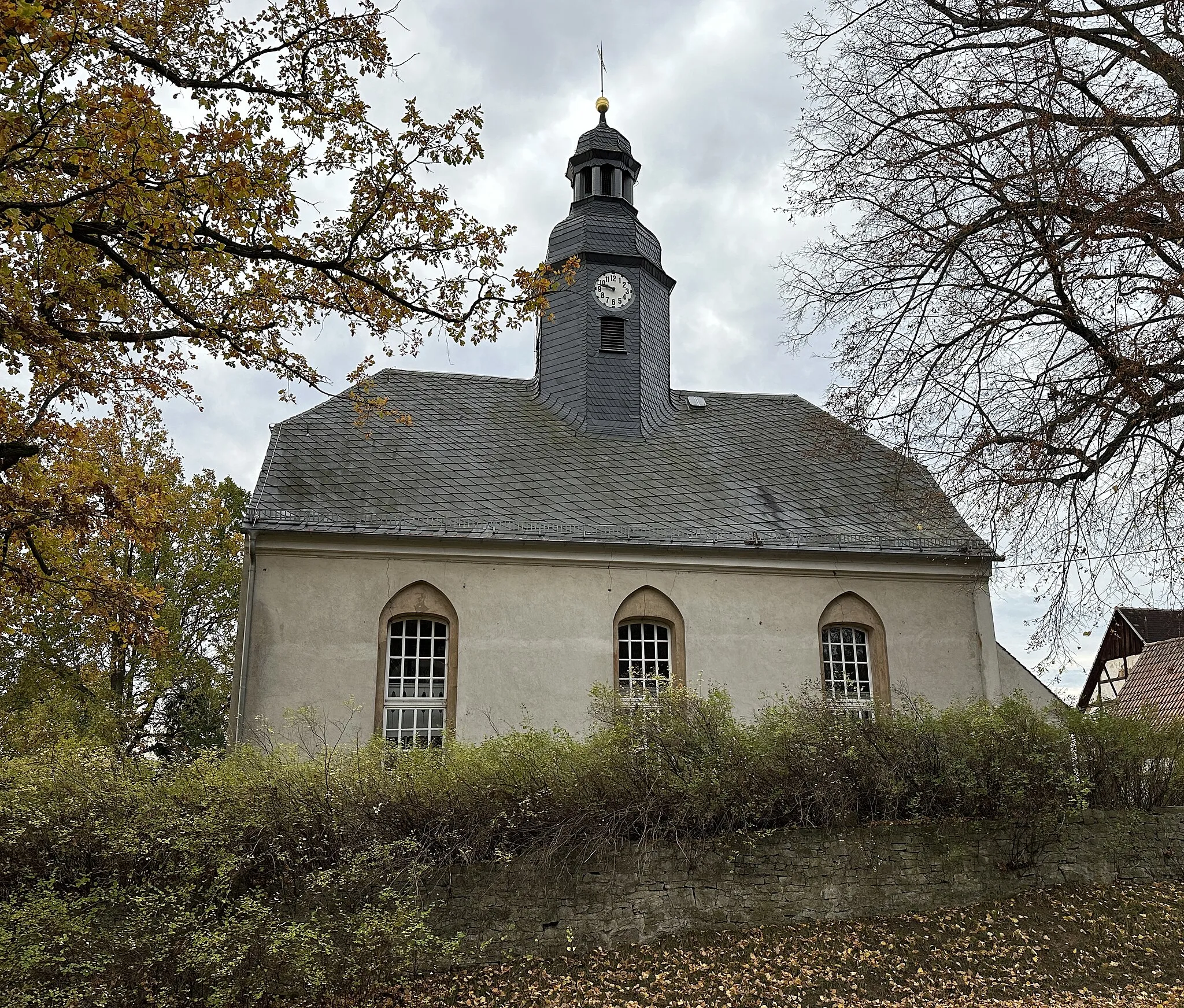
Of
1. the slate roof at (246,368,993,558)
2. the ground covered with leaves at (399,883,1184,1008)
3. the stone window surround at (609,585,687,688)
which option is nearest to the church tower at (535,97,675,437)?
the slate roof at (246,368,993,558)

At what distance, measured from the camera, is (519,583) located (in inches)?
622

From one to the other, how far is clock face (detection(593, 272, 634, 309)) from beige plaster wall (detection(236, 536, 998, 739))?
6.14 metres

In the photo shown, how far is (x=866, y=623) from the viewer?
16.9 m

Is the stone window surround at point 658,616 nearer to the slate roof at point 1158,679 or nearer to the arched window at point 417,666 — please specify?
the arched window at point 417,666

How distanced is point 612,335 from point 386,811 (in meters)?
12.3

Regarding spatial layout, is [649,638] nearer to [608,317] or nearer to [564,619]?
[564,619]

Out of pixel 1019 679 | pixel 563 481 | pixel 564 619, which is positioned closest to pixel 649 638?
pixel 564 619

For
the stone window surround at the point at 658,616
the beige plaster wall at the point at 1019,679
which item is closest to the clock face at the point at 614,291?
the stone window surround at the point at 658,616

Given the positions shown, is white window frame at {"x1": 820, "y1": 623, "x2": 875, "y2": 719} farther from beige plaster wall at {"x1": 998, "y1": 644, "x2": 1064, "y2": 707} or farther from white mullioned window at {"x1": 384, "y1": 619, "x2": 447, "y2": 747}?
white mullioned window at {"x1": 384, "y1": 619, "x2": 447, "y2": 747}

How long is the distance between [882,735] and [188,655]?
19.2 metres

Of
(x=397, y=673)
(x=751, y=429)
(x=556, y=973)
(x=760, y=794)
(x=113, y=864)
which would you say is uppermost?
(x=751, y=429)

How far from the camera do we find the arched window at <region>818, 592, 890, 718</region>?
653 inches

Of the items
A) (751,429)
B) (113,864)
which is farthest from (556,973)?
(751,429)

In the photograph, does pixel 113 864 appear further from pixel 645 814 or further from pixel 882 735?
pixel 882 735
